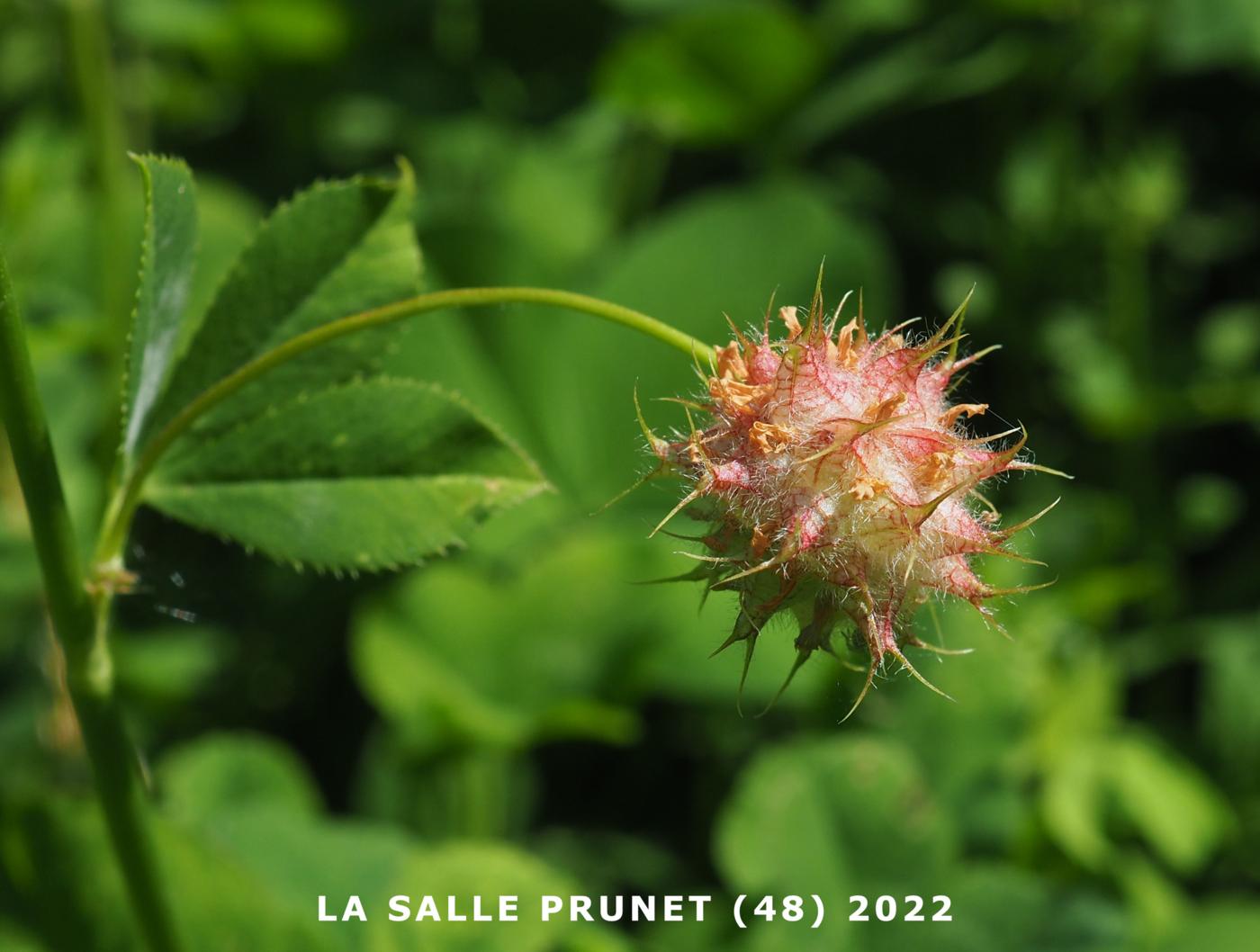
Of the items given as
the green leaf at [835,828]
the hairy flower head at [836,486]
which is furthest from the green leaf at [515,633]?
the hairy flower head at [836,486]

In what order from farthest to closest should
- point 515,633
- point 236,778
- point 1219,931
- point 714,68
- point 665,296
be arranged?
1. point 714,68
2. point 665,296
3. point 515,633
4. point 236,778
5. point 1219,931

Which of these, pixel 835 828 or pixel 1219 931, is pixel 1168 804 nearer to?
pixel 1219 931

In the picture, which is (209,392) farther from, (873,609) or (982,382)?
(982,382)

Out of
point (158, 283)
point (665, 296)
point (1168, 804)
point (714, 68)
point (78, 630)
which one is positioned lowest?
point (78, 630)

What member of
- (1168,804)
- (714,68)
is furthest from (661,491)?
(714,68)

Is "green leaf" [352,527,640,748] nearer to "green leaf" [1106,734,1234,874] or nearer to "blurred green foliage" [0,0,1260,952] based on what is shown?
"blurred green foliage" [0,0,1260,952]

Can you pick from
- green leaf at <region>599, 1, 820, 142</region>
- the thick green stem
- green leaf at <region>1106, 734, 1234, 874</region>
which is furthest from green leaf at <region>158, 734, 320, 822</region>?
green leaf at <region>599, 1, 820, 142</region>
